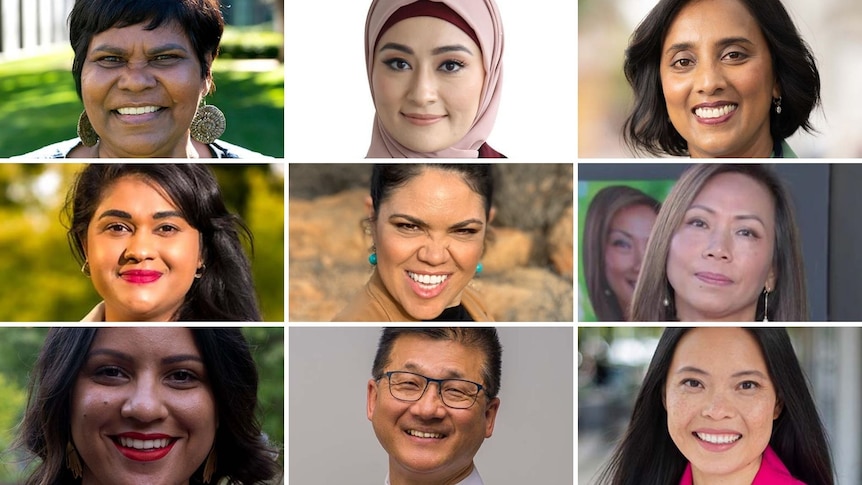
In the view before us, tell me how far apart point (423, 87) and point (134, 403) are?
122 centimetres

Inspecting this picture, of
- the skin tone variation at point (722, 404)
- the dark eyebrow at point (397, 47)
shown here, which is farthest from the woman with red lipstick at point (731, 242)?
the dark eyebrow at point (397, 47)

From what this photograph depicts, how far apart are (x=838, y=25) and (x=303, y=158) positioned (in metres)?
1.60

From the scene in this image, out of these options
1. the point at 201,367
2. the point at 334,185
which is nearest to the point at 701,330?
the point at 334,185

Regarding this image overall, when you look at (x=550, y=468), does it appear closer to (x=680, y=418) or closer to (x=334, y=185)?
(x=680, y=418)

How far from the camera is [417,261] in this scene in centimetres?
422

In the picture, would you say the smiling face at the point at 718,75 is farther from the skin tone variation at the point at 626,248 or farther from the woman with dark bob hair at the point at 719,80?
the skin tone variation at the point at 626,248

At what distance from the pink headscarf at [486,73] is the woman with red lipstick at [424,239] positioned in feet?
0.14

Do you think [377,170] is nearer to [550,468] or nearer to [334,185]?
[334,185]

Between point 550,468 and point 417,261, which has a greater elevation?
point 417,261

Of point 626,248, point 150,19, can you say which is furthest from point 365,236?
point 150,19

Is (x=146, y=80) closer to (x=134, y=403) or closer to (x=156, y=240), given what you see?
(x=156, y=240)

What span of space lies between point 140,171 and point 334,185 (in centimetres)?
56

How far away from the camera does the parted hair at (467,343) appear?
4258mm

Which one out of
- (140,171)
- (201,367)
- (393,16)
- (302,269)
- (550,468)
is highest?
(393,16)
